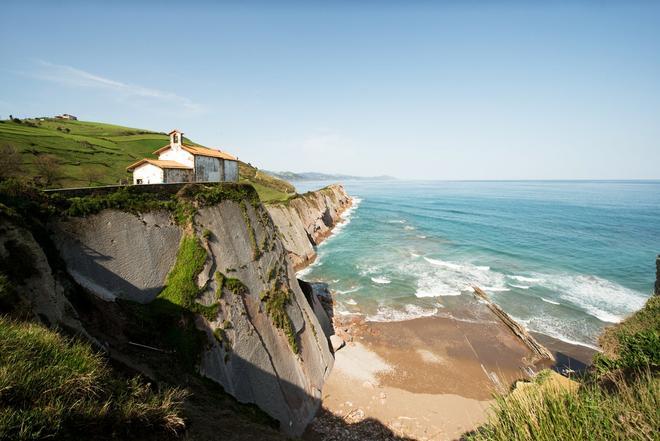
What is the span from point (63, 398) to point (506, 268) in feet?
153

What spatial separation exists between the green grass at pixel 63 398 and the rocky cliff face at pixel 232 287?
6643 mm

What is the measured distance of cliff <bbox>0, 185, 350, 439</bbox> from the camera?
10.1 m

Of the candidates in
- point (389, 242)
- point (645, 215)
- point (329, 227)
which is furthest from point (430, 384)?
point (645, 215)

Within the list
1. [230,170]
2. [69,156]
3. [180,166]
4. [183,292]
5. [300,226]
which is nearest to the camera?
[183,292]

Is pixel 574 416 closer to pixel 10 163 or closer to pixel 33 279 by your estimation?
pixel 33 279

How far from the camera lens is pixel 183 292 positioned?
1366cm

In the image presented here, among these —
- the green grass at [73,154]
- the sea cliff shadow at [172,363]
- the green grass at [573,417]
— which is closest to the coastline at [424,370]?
the sea cliff shadow at [172,363]

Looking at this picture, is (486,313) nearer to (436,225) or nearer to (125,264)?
(125,264)

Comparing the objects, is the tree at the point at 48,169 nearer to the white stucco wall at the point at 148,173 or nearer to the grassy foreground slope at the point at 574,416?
the white stucco wall at the point at 148,173

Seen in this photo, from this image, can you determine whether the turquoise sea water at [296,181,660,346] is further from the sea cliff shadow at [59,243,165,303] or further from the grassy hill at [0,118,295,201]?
the grassy hill at [0,118,295,201]

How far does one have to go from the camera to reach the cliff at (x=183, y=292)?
1005 cm

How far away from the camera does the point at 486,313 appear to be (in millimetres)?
28234

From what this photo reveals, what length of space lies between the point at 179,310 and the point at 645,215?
377 feet

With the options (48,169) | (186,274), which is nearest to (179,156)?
(48,169)
